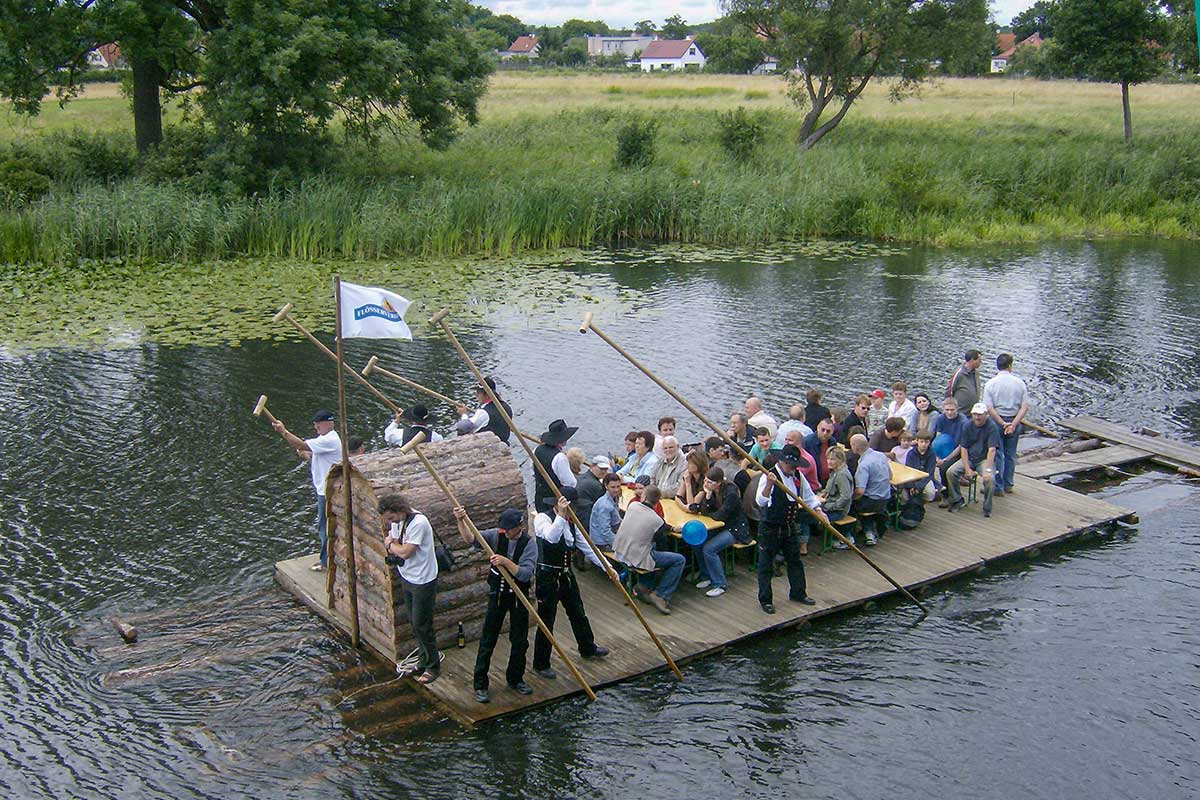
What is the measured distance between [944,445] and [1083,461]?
3213 mm

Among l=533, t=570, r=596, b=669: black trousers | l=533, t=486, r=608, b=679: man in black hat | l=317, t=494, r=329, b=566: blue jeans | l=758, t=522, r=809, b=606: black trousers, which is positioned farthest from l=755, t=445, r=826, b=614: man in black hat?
l=317, t=494, r=329, b=566: blue jeans

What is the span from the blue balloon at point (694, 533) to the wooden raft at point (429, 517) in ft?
6.07

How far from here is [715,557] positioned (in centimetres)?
1160

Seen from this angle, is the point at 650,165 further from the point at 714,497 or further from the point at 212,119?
the point at 714,497

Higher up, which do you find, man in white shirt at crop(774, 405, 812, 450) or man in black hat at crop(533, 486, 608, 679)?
man in white shirt at crop(774, 405, 812, 450)

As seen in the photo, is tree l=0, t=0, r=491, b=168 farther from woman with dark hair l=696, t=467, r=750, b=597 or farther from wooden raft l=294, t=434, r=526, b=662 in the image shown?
woman with dark hair l=696, t=467, r=750, b=597

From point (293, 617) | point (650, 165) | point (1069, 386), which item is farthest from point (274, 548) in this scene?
point (650, 165)

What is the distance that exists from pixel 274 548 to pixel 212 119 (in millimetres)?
22336

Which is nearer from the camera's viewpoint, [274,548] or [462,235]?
[274,548]

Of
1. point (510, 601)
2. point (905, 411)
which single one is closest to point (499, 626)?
point (510, 601)

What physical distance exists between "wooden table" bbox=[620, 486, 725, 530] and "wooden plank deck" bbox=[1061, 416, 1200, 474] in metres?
8.15

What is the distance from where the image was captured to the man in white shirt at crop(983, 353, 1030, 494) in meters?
14.2

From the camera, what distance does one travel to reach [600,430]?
16781mm

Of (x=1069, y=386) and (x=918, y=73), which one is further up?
(x=918, y=73)
